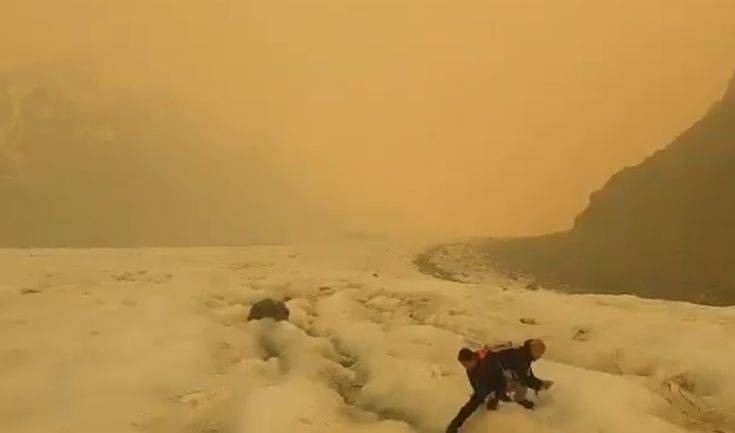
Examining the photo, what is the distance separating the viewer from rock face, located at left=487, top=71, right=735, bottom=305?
30938 millimetres

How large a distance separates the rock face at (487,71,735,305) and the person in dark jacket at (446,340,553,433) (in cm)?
2080

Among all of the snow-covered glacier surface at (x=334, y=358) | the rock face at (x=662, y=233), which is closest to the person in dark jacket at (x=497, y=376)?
the snow-covered glacier surface at (x=334, y=358)

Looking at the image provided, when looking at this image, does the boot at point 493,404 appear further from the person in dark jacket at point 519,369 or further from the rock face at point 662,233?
the rock face at point 662,233

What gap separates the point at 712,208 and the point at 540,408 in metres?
33.4

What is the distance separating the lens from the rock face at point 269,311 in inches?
520

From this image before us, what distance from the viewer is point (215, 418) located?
8.67 meters

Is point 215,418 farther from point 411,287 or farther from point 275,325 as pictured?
point 411,287

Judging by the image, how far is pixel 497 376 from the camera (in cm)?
778

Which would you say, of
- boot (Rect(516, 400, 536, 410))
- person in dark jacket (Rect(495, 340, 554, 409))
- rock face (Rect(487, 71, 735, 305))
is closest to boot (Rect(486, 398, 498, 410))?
person in dark jacket (Rect(495, 340, 554, 409))

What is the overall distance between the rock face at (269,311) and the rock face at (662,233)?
18941 mm

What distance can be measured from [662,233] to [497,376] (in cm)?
3428

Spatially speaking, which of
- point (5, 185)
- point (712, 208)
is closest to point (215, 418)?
point (712, 208)

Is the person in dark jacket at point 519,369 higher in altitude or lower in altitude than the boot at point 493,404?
higher

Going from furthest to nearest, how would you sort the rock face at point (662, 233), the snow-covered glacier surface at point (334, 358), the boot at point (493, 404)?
the rock face at point (662, 233)
the snow-covered glacier surface at point (334, 358)
the boot at point (493, 404)
